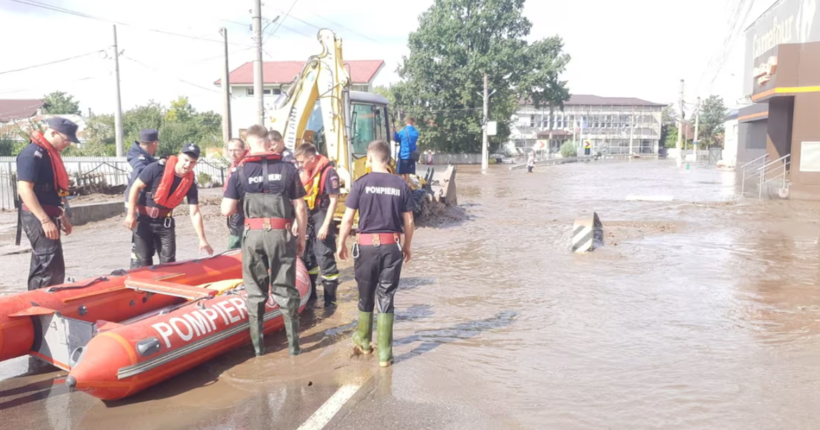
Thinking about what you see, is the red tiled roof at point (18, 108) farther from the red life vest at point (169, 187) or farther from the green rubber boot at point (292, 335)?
the green rubber boot at point (292, 335)

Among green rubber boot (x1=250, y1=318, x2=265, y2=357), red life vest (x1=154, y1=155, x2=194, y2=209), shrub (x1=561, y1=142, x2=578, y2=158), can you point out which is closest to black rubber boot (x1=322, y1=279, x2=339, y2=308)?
green rubber boot (x1=250, y1=318, x2=265, y2=357)

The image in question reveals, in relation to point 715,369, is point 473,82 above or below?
above

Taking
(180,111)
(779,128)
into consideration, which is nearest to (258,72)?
(779,128)

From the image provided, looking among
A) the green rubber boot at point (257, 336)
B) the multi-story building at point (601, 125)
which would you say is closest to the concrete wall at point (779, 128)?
the green rubber boot at point (257, 336)

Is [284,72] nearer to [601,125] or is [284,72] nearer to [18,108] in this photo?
[18,108]

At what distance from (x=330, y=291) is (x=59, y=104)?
215 feet

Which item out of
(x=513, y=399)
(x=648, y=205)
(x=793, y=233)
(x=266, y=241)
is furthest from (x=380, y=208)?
(x=648, y=205)

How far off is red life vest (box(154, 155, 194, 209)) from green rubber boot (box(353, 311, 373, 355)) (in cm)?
253

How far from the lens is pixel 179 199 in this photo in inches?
255

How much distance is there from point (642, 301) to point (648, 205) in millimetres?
12300

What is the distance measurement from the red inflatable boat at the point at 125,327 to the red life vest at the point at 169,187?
0.71m

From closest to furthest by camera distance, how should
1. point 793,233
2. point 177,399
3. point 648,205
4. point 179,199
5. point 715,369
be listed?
point 177,399
point 715,369
point 179,199
point 793,233
point 648,205

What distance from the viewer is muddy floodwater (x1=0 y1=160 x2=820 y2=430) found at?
422 cm

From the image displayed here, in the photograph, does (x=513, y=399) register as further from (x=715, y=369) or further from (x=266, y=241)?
(x=266, y=241)
